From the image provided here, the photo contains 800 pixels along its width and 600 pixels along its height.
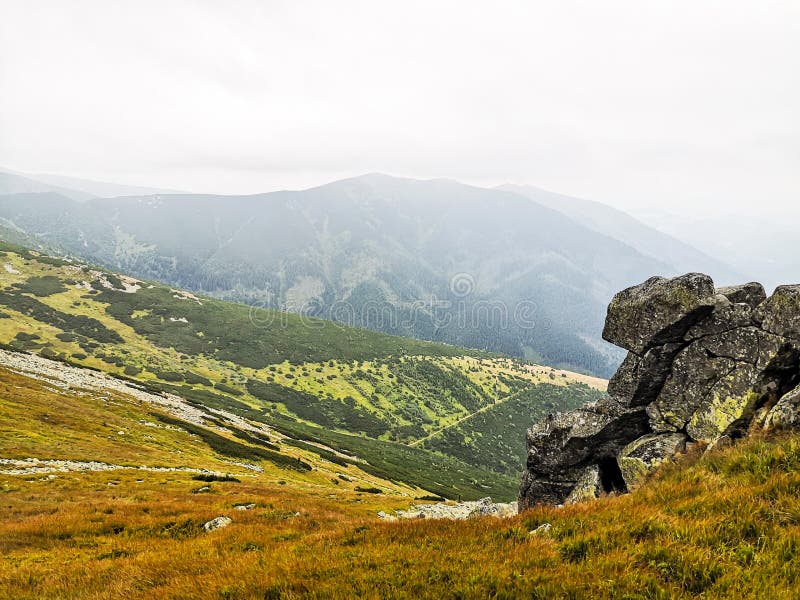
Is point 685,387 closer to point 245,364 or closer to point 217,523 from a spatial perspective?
point 217,523

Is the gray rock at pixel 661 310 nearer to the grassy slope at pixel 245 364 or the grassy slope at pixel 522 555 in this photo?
the grassy slope at pixel 522 555

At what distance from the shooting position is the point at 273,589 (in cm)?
612

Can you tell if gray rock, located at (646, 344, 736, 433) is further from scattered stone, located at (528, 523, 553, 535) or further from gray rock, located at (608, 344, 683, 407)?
scattered stone, located at (528, 523, 553, 535)

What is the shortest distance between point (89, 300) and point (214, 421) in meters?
135

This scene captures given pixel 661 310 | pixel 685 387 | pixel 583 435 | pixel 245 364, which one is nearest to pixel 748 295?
pixel 661 310

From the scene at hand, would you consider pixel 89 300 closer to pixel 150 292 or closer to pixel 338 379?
pixel 150 292

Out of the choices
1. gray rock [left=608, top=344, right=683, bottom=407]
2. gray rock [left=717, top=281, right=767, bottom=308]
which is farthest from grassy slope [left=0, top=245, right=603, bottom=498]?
gray rock [left=717, top=281, right=767, bottom=308]

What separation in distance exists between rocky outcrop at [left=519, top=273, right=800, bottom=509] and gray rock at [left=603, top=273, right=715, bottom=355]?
0.05m

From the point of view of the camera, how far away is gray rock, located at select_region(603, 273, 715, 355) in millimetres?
17203

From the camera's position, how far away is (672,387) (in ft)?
55.3

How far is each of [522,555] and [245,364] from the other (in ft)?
523

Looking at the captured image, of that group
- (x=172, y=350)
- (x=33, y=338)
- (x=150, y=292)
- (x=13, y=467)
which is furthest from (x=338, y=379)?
(x=13, y=467)

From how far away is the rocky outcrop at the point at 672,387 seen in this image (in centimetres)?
1378

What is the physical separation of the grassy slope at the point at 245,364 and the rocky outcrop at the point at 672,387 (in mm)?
63416
